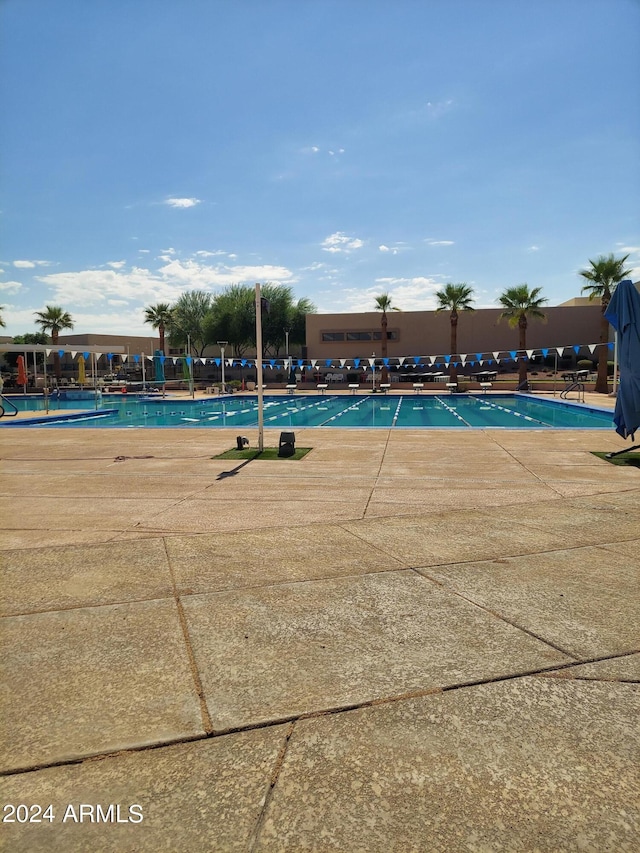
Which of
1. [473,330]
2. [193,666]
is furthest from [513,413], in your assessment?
[473,330]

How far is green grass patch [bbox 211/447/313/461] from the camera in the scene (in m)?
12.1

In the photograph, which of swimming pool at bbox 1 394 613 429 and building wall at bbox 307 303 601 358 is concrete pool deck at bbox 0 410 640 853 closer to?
swimming pool at bbox 1 394 613 429

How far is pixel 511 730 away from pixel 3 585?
13.5 feet

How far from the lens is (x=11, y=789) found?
7.97ft

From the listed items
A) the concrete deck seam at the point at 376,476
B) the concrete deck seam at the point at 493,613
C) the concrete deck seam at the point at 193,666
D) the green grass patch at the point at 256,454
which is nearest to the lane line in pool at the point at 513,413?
the concrete deck seam at the point at 376,476

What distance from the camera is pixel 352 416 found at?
2478cm

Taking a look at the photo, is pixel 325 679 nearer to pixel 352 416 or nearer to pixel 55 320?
pixel 352 416

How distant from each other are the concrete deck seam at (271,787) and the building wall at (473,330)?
52834 mm

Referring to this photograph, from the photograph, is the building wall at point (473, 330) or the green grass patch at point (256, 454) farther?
the building wall at point (473, 330)

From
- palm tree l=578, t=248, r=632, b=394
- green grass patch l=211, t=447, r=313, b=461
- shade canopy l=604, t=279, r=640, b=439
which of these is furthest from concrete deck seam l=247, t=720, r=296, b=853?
palm tree l=578, t=248, r=632, b=394

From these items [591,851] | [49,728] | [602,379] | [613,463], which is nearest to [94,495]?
[49,728]

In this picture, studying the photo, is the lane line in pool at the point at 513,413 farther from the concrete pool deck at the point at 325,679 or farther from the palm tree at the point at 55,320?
the palm tree at the point at 55,320

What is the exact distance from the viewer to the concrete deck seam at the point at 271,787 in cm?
213

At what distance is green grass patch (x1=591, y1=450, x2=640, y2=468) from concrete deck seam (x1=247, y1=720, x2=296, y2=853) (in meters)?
9.66
